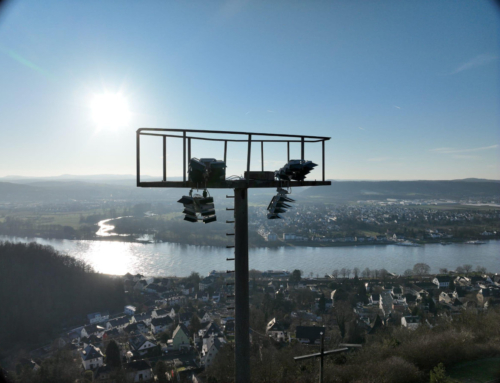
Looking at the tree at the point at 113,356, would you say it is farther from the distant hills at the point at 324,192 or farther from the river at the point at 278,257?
the distant hills at the point at 324,192

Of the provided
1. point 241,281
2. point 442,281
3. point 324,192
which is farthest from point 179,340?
point 324,192

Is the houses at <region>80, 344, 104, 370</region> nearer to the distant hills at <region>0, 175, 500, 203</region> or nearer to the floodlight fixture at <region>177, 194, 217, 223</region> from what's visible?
the floodlight fixture at <region>177, 194, 217, 223</region>

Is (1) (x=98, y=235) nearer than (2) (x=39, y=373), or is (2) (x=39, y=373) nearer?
(2) (x=39, y=373)

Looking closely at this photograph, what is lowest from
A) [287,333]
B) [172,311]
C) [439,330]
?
[172,311]

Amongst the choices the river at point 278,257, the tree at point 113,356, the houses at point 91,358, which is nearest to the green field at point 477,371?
the tree at point 113,356

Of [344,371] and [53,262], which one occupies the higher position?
[344,371]

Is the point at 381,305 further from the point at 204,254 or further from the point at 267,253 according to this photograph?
the point at 204,254

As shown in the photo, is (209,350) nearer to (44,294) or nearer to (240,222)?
(240,222)

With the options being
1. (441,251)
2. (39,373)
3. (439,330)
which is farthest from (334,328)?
(441,251)
